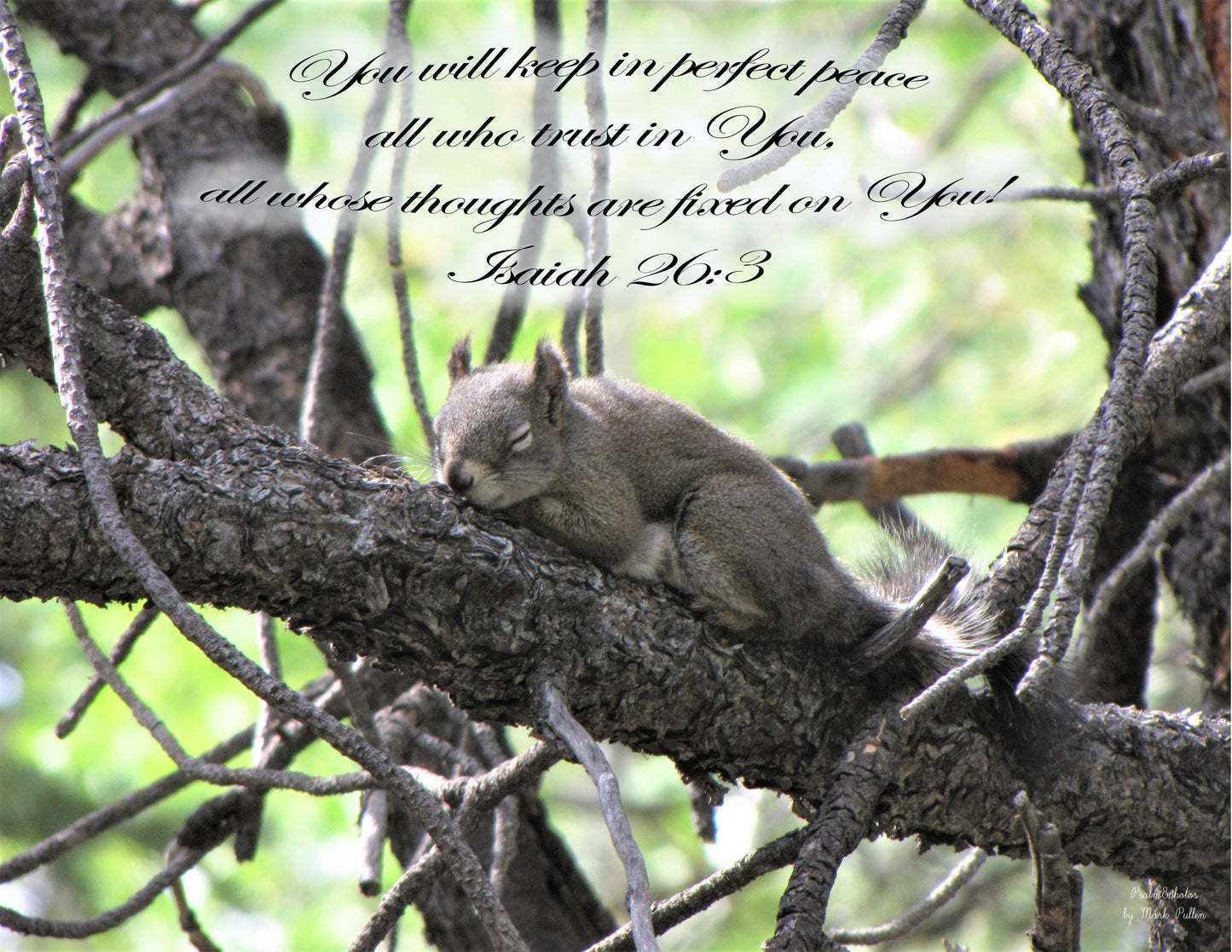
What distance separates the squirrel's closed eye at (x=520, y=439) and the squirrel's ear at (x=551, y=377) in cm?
10

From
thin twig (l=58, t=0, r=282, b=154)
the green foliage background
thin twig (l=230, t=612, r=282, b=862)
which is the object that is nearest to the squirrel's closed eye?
thin twig (l=230, t=612, r=282, b=862)

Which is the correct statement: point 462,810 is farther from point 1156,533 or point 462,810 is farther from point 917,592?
point 1156,533

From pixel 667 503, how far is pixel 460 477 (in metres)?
0.58

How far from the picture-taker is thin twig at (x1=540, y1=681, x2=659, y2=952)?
53.7 inches

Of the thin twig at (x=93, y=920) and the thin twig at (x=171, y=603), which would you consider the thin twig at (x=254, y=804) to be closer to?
the thin twig at (x=93, y=920)

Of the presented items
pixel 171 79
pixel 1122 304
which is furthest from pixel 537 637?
pixel 171 79

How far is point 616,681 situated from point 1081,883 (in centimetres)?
75

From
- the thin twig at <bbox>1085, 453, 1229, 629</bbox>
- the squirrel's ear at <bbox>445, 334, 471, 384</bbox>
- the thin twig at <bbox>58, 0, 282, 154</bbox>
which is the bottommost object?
the thin twig at <bbox>1085, 453, 1229, 629</bbox>

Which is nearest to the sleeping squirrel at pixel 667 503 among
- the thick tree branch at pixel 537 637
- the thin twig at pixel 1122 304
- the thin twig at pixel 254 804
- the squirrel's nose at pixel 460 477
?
the squirrel's nose at pixel 460 477

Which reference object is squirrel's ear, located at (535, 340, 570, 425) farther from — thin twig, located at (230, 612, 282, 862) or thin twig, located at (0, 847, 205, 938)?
thin twig, located at (0, 847, 205, 938)

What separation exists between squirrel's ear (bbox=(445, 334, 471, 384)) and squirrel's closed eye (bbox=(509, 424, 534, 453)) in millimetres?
346

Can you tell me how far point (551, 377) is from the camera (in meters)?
2.64

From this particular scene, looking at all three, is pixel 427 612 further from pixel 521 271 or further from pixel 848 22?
pixel 848 22

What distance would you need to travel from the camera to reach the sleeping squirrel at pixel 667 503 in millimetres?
2342
